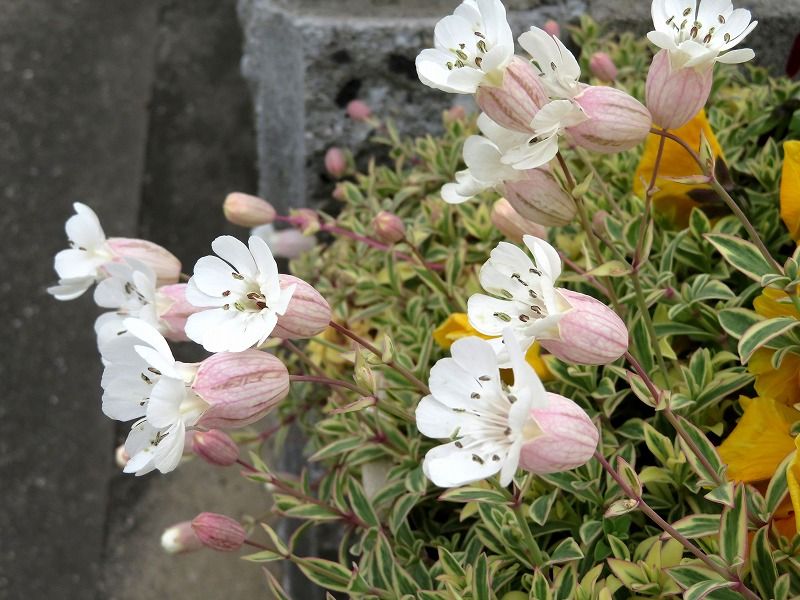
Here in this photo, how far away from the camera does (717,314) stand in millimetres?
793

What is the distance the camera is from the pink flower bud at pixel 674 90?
0.66 metres

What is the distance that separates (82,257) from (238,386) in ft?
1.08

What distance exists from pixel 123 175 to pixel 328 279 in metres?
1.55

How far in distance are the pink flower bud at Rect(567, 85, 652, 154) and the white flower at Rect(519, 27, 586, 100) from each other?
0.5 inches

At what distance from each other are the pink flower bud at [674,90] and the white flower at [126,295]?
18.2 inches

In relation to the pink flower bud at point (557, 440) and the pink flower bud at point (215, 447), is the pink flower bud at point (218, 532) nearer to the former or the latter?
Answer: the pink flower bud at point (215, 447)

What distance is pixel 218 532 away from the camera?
0.83 meters

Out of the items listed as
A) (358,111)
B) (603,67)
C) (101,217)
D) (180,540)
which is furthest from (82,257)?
(101,217)

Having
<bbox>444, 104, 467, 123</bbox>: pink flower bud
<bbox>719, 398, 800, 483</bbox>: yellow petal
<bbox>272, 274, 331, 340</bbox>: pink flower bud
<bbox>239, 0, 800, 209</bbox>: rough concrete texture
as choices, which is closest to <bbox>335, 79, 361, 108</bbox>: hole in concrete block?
<bbox>239, 0, 800, 209</bbox>: rough concrete texture

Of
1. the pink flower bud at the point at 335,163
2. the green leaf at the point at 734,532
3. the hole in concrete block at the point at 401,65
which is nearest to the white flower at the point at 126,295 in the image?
the green leaf at the point at 734,532

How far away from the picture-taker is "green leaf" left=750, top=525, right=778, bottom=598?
2.06 feet

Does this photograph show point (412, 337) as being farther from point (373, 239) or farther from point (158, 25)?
point (158, 25)

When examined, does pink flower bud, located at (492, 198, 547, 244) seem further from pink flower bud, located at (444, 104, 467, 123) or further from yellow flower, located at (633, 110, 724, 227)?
pink flower bud, located at (444, 104, 467, 123)

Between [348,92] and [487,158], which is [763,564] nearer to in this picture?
[487,158]
